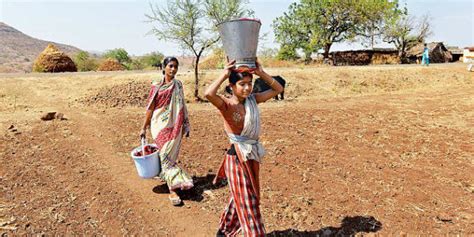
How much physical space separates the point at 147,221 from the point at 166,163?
2.29ft

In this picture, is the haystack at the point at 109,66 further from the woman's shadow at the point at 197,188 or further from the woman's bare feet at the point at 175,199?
the woman's bare feet at the point at 175,199

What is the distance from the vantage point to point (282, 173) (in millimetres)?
5023

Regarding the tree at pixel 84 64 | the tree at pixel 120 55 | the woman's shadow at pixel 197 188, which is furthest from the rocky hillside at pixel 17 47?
the woman's shadow at pixel 197 188

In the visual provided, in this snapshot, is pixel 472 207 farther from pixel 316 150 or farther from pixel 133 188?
pixel 133 188

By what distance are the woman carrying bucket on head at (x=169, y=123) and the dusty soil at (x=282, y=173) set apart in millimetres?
298

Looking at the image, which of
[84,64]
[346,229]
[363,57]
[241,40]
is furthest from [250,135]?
[363,57]

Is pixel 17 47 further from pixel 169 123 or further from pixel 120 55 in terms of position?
pixel 169 123

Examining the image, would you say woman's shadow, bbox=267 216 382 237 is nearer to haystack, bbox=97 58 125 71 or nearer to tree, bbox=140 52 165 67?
haystack, bbox=97 58 125 71

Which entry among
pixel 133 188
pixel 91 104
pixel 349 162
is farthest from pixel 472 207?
pixel 91 104

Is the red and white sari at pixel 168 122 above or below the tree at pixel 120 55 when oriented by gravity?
below

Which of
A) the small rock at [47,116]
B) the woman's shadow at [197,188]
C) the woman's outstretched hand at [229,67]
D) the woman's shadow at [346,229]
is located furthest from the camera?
the small rock at [47,116]

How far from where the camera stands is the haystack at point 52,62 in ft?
59.3

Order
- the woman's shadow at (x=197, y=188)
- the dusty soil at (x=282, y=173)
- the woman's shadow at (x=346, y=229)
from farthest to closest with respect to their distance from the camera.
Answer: the woman's shadow at (x=197, y=188), the dusty soil at (x=282, y=173), the woman's shadow at (x=346, y=229)

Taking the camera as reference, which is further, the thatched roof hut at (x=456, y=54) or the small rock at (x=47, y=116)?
the thatched roof hut at (x=456, y=54)
